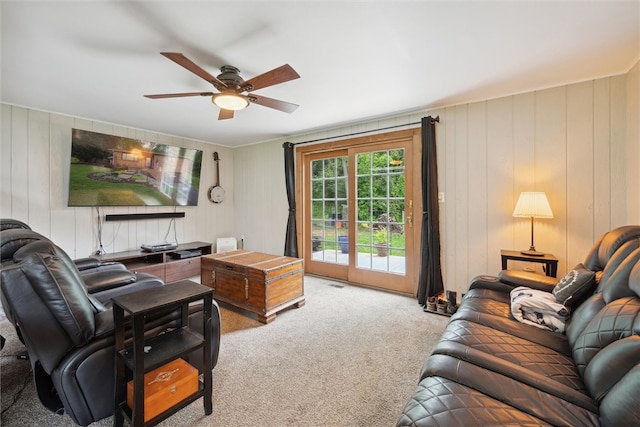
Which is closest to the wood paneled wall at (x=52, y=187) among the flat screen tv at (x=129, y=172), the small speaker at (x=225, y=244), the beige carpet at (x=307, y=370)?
the flat screen tv at (x=129, y=172)

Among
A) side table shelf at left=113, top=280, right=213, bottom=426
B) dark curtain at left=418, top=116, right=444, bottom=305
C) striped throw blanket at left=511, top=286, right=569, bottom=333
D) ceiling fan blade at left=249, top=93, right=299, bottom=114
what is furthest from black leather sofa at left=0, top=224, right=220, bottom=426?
dark curtain at left=418, top=116, right=444, bottom=305

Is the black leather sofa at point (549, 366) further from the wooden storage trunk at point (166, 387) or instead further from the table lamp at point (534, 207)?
the wooden storage trunk at point (166, 387)

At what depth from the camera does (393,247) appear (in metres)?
3.68

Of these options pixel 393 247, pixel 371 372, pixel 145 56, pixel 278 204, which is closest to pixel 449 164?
pixel 393 247

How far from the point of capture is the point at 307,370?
6.44ft

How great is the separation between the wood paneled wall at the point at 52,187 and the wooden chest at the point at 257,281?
68.4 inches

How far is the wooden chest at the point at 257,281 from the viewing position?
2.75m

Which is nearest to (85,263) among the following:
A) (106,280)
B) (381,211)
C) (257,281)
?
(106,280)

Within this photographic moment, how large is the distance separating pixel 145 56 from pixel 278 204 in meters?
2.97

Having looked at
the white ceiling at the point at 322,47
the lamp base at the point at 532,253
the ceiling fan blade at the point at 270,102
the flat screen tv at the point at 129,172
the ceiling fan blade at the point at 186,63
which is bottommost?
the lamp base at the point at 532,253

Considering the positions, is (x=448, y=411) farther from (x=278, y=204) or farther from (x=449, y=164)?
(x=278, y=204)

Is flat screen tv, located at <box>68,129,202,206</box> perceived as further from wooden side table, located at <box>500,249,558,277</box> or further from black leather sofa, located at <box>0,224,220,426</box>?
wooden side table, located at <box>500,249,558,277</box>

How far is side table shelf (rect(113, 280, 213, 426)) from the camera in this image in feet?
4.09

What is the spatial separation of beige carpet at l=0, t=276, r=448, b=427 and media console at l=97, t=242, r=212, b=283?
1.26 m
